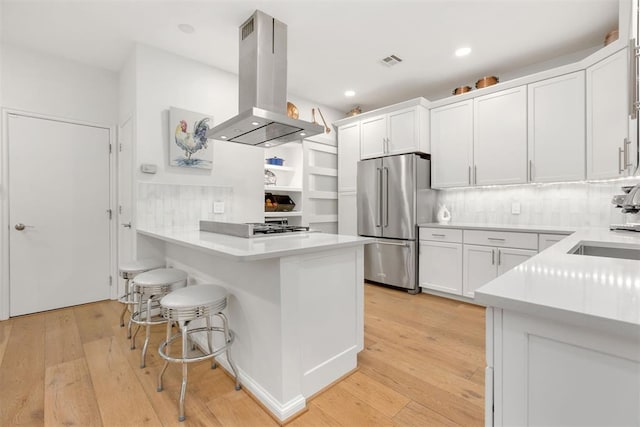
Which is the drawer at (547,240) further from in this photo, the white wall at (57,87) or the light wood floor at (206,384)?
the white wall at (57,87)

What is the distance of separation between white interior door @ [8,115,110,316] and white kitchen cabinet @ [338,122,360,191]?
3075 millimetres

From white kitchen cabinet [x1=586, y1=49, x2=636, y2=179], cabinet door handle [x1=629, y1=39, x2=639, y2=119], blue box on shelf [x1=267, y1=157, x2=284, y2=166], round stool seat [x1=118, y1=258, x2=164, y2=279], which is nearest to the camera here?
cabinet door handle [x1=629, y1=39, x2=639, y2=119]

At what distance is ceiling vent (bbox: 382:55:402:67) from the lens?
3.28 m

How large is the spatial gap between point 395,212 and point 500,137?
4.70 feet

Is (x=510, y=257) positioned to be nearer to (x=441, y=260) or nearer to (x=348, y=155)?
(x=441, y=260)

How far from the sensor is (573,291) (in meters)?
0.71

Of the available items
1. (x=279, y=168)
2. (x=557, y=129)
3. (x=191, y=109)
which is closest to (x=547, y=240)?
(x=557, y=129)

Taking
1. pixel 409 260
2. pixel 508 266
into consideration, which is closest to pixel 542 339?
pixel 508 266

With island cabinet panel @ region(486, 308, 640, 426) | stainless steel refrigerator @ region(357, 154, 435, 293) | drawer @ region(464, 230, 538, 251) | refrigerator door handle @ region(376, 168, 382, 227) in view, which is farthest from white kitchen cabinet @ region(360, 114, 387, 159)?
island cabinet panel @ region(486, 308, 640, 426)

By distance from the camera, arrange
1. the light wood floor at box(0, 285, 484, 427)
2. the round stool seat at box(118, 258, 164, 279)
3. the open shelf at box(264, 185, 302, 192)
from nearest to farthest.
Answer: the light wood floor at box(0, 285, 484, 427) < the round stool seat at box(118, 258, 164, 279) < the open shelf at box(264, 185, 302, 192)

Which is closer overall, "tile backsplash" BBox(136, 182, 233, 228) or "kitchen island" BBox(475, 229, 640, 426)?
"kitchen island" BBox(475, 229, 640, 426)

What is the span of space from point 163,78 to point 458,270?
3.81m

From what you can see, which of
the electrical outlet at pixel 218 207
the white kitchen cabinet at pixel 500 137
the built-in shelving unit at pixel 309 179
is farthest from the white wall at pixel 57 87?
the white kitchen cabinet at pixel 500 137

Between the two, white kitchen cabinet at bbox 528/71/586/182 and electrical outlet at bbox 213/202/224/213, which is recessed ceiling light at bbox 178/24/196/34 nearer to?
electrical outlet at bbox 213/202/224/213
